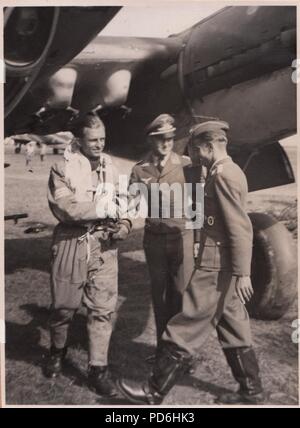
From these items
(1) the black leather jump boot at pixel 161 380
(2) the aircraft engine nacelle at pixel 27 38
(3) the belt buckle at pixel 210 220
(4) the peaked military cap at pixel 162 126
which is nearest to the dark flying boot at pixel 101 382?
(1) the black leather jump boot at pixel 161 380

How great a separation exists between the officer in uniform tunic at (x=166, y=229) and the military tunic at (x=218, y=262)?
1.09 feet

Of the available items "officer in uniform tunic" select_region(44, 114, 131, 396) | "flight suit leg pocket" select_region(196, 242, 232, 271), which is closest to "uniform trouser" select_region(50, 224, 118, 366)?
"officer in uniform tunic" select_region(44, 114, 131, 396)

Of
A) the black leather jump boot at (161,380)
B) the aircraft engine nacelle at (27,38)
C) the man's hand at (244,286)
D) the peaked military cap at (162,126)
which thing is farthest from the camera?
the peaked military cap at (162,126)

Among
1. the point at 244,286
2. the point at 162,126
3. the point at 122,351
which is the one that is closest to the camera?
the point at 244,286

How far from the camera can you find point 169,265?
326cm

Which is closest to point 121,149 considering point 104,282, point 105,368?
point 104,282

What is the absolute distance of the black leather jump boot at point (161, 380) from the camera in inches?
112

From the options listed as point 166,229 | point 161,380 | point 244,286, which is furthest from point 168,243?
point 161,380

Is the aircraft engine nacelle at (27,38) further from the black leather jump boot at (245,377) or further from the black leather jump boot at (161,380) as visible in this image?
the black leather jump boot at (245,377)

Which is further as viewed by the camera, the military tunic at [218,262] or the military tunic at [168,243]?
the military tunic at [168,243]

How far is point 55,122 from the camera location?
433cm

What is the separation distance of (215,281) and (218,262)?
11 centimetres

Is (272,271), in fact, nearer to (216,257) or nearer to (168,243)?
(168,243)
